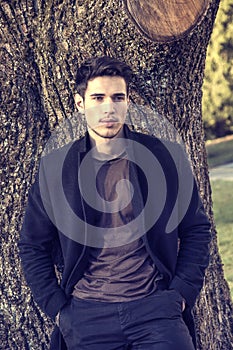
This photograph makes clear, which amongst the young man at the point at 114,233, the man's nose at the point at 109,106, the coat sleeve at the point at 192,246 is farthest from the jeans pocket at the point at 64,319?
the man's nose at the point at 109,106

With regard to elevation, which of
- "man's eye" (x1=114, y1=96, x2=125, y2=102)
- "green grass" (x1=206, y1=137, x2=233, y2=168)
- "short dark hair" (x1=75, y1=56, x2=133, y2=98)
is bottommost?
"green grass" (x1=206, y1=137, x2=233, y2=168)

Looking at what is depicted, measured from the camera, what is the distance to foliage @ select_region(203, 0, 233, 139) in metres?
18.6

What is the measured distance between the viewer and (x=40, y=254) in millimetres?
4066

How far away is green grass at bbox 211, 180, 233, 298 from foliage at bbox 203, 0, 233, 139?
526cm

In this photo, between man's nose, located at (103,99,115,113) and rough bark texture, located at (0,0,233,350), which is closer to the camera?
man's nose, located at (103,99,115,113)

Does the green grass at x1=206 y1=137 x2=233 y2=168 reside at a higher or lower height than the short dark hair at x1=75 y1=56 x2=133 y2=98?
lower

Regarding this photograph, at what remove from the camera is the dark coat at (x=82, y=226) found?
3.91m

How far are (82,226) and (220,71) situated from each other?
15629 millimetres

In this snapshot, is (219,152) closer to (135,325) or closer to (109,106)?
(109,106)

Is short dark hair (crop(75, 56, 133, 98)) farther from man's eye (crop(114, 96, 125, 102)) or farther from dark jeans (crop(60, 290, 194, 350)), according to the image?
dark jeans (crop(60, 290, 194, 350))

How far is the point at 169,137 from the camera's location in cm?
468

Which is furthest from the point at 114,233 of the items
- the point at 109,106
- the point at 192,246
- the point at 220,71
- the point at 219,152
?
the point at 219,152

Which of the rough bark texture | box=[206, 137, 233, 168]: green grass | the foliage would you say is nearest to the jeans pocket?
the rough bark texture

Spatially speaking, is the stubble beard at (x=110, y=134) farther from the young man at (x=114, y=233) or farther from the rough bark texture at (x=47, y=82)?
the rough bark texture at (x=47, y=82)
